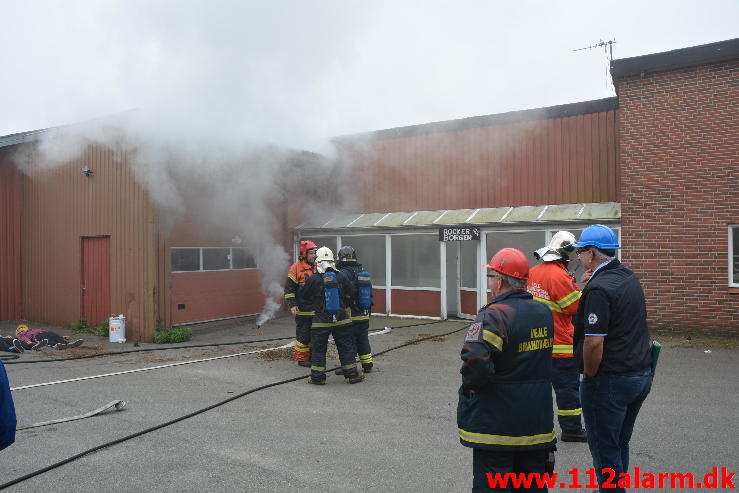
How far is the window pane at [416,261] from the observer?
1348 cm

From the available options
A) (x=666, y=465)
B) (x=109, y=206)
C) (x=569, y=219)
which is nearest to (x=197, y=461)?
(x=666, y=465)

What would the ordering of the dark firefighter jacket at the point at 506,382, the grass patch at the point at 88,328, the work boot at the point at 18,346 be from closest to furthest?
1. the dark firefighter jacket at the point at 506,382
2. the work boot at the point at 18,346
3. the grass patch at the point at 88,328

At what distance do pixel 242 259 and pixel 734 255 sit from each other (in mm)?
10603

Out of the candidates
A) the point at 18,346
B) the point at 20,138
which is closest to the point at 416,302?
the point at 18,346

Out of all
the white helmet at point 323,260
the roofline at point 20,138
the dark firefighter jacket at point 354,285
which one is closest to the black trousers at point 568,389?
the dark firefighter jacket at point 354,285

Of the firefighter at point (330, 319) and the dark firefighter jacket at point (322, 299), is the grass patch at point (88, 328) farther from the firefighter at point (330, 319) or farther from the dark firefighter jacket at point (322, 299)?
the firefighter at point (330, 319)

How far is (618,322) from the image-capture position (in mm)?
3250

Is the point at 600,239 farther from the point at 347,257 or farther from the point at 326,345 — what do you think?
the point at 347,257

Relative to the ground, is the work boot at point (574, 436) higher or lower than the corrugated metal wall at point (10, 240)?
lower

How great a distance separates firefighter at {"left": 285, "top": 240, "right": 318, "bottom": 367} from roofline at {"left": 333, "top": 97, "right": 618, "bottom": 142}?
7.43 m

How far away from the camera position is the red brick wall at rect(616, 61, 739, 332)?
33.5 ft

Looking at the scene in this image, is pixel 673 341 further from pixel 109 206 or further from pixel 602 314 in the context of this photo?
pixel 109 206

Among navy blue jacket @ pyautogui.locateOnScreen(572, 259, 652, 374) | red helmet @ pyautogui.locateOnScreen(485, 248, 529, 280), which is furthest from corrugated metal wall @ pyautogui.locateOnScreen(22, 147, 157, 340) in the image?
navy blue jacket @ pyautogui.locateOnScreen(572, 259, 652, 374)

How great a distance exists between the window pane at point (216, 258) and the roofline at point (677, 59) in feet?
31.0
